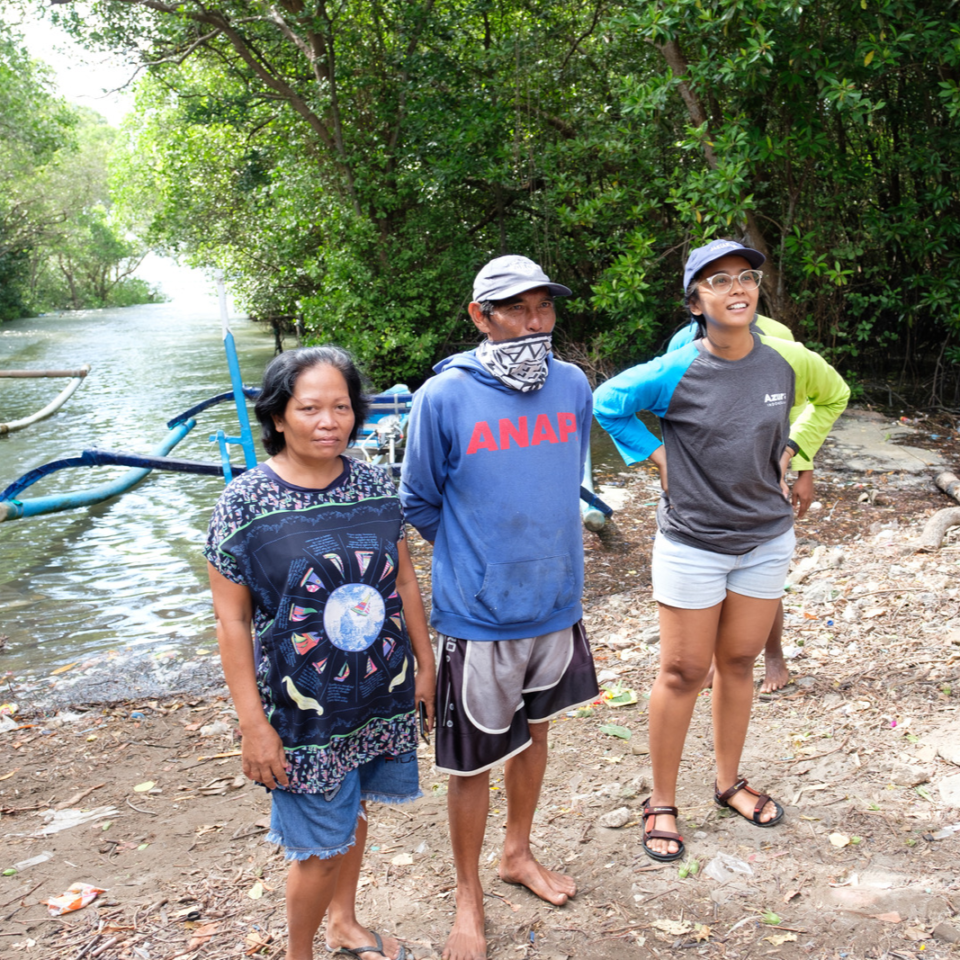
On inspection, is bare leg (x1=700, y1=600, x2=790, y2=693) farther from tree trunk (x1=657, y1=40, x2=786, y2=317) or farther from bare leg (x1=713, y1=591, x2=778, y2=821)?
tree trunk (x1=657, y1=40, x2=786, y2=317)

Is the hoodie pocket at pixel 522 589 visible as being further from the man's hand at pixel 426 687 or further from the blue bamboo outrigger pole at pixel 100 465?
the blue bamboo outrigger pole at pixel 100 465

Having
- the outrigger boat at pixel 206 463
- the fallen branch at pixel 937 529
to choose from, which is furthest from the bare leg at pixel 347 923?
the fallen branch at pixel 937 529

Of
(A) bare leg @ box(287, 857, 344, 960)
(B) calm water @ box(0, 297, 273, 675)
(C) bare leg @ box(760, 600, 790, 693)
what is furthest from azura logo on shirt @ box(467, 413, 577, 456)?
(B) calm water @ box(0, 297, 273, 675)

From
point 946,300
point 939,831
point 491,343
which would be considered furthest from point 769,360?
point 946,300

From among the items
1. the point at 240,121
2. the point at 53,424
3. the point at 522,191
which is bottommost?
the point at 53,424

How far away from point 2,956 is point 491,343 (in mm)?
2377

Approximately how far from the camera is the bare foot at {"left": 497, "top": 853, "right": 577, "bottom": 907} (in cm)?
276

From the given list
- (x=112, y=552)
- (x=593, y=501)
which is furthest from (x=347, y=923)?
(x=112, y=552)

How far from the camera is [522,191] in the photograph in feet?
43.3

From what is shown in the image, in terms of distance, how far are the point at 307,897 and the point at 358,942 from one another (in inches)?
16.1

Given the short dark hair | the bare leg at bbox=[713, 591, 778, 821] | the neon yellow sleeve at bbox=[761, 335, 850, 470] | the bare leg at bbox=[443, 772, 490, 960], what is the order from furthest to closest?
the neon yellow sleeve at bbox=[761, 335, 850, 470] → the bare leg at bbox=[713, 591, 778, 821] → the bare leg at bbox=[443, 772, 490, 960] → the short dark hair

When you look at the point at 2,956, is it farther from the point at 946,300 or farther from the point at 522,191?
the point at 522,191

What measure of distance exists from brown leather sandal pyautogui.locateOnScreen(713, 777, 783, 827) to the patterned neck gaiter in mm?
1723

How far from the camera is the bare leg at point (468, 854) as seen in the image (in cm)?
252
